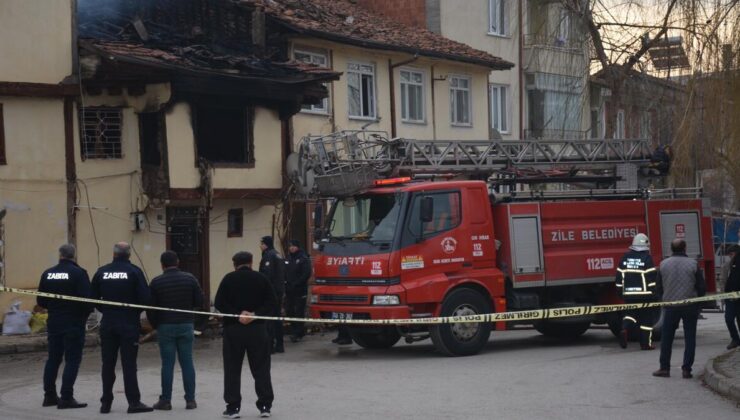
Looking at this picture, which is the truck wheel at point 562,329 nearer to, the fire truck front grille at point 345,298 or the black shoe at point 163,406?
the fire truck front grille at point 345,298

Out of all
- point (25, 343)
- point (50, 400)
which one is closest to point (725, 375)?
point (50, 400)

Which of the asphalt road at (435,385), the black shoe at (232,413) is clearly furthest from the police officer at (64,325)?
the black shoe at (232,413)

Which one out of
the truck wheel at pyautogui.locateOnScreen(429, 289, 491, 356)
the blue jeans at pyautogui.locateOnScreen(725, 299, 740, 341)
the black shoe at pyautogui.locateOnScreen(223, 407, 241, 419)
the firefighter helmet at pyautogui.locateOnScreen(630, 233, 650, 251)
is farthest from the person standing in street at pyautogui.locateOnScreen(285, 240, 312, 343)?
the black shoe at pyautogui.locateOnScreen(223, 407, 241, 419)

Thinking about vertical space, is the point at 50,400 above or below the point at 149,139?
below

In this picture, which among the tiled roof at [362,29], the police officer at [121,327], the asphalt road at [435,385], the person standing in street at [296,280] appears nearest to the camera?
the asphalt road at [435,385]

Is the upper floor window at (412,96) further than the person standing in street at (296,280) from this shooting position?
Yes

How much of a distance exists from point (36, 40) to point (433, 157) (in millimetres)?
7942

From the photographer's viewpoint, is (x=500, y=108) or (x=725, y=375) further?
(x=500, y=108)

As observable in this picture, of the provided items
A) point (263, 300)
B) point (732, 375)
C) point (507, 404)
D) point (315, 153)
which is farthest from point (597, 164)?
point (263, 300)

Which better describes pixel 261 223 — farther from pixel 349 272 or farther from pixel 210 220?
pixel 349 272

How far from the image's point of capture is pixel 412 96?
3128cm

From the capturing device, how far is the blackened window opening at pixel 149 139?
74.4 ft

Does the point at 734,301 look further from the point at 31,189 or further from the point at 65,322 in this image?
the point at 31,189

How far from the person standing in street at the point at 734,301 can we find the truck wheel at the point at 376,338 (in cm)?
516
